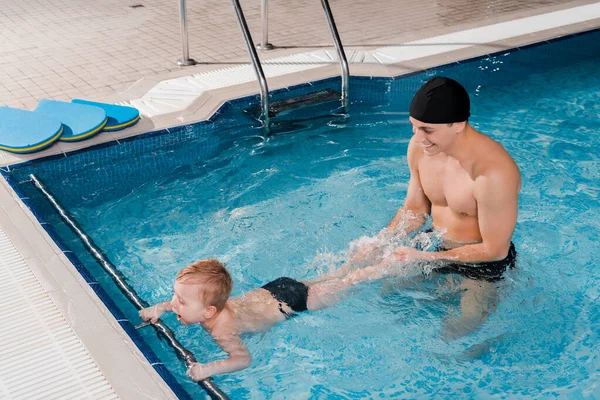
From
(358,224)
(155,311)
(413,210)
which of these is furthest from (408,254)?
(358,224)

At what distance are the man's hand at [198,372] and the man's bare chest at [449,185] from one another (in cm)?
126

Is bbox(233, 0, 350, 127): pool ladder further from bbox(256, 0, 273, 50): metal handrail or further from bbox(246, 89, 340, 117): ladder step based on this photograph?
bbox(256, 0, 273, 50): metal handrail

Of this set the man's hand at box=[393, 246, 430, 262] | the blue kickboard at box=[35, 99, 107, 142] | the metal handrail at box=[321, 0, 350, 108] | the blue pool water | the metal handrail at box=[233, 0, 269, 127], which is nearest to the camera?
the man's hand at box=[393, 246, 430, 262]

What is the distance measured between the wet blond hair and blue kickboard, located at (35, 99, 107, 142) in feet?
6.81

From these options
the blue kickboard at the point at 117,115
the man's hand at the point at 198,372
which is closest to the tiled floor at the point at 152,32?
the blue kickboard at the point at 117,115

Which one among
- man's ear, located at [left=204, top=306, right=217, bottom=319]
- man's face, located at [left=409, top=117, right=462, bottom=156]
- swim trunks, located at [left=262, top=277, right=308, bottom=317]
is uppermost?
man's face, located at [left=409, top=117, right=462, bottom=156]

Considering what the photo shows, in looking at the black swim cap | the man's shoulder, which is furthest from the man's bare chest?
the black swim cap

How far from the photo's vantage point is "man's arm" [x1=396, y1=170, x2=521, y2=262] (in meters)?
2.77

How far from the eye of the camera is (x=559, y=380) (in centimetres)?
318

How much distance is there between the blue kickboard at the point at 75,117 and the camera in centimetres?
454

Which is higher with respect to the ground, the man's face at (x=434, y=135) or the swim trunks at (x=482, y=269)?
the man's face at (x=434, y=135)

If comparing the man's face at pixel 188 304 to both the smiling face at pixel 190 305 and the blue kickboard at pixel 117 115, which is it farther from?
the blue kickboard at pixel 117 115

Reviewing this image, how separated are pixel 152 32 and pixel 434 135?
193 inches

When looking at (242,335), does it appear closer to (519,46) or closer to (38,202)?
(38,202)
